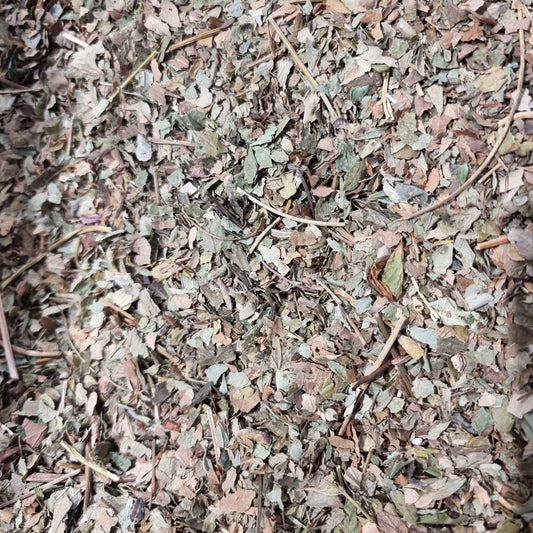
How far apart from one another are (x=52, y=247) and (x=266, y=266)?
0.43 meters

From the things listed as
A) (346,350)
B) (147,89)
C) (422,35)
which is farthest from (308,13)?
(346,350)

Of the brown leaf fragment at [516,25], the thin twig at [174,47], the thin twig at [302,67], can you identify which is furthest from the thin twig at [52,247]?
the brown leaf fragment at [516,25]

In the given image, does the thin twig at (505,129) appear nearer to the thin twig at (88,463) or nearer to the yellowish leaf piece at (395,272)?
the yellowish leaf piece at (395,272)

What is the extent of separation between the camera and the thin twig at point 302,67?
3.27 ft

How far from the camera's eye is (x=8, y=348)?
3.51ft

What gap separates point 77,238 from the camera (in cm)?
111

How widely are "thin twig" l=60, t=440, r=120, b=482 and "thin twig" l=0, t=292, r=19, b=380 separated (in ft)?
0.52

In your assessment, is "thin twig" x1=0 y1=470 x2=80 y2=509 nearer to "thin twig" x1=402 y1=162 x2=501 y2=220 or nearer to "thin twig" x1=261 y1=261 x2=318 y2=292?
"thin twig" x1=261 y1=261 x2=318 y2=292

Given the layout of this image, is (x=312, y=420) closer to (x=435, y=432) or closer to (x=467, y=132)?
(x=435, y=432)

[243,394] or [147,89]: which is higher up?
[147,89]

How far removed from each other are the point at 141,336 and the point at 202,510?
321 mm

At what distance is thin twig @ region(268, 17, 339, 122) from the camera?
1.00 metres

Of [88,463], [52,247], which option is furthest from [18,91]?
[88,463]

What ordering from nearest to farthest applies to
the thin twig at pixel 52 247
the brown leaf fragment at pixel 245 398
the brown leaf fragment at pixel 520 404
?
the brown leaf fragment at pixel 520 404, the brown leaf fragment at pixel 245 398, the thin twig at pixel 52 247
